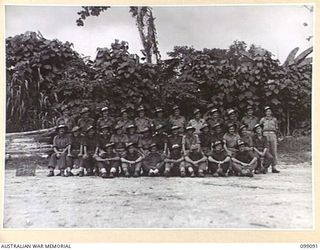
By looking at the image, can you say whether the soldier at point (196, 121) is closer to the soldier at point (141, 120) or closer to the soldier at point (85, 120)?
the soldier at point (141, 120)

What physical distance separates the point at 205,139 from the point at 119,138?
0.20m

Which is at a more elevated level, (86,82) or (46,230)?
(86,82)

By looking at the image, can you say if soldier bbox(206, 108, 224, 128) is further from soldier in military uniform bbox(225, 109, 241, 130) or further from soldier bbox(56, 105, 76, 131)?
soldier bbox(56, 105, 76, 131)

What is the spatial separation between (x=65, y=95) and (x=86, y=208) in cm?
27

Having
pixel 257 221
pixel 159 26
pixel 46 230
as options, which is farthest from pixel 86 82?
pixel 257 221

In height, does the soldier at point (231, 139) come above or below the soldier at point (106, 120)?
below

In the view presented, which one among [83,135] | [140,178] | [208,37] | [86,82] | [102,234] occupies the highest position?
[208,37]

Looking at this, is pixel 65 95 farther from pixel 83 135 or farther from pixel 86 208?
pixel 86 208

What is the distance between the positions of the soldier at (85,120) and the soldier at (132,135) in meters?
0.09

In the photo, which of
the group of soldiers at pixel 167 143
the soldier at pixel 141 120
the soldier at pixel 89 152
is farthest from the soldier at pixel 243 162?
the soldier at pixel 89 152

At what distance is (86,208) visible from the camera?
133 centimetres

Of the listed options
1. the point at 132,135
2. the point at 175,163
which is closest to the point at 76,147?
the point at 132,135

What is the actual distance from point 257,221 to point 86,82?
512 millimetres

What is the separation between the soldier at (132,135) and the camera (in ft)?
4.52
